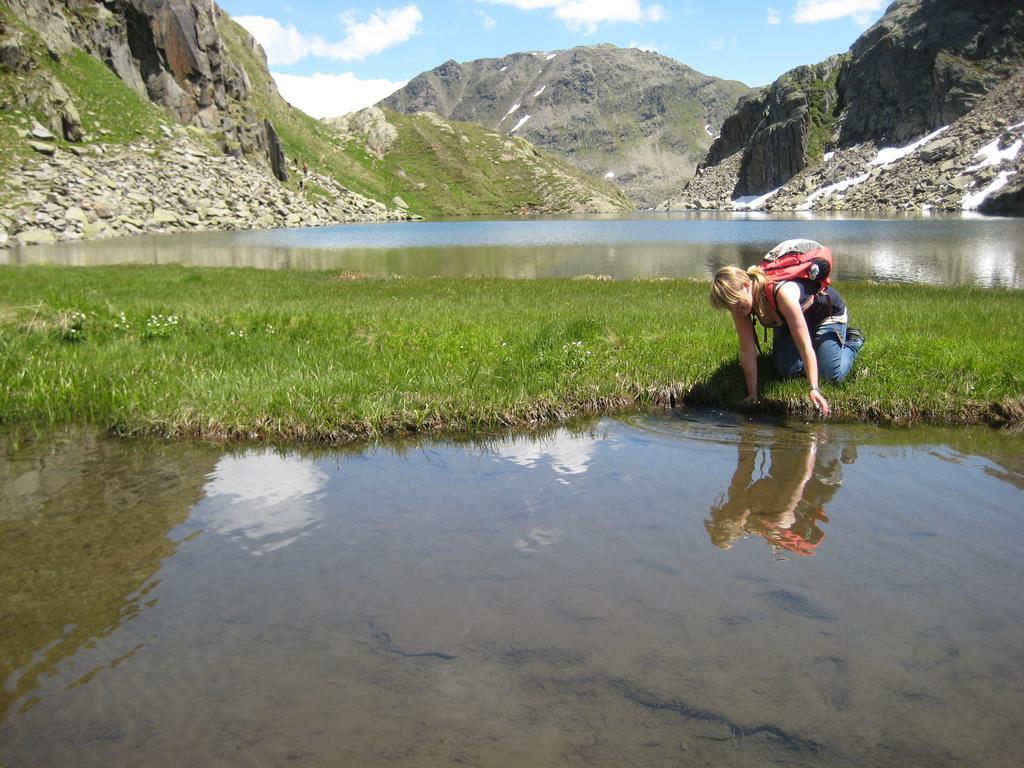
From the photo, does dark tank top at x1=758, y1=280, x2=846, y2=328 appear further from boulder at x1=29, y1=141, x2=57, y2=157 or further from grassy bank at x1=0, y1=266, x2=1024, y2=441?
boulder at x1=29, y1=141, x2=57, y2=157

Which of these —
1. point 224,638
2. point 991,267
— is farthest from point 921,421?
point 991,267

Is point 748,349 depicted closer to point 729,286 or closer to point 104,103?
point 729,286

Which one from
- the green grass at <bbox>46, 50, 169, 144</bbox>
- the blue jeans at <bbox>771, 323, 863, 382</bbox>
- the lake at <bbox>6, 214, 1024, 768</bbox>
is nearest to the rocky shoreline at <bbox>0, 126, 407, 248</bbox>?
the green grass at <bbox>46, 50, 169, 144</bbox>

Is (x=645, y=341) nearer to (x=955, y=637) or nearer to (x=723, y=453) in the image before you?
(x=723, y=453)

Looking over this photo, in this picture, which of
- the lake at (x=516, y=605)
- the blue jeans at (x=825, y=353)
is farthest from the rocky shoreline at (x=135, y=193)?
the blue jeans at (x=825, y=353)

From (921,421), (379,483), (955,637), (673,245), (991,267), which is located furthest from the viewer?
(673,245)

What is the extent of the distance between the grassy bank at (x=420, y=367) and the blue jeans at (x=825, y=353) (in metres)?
0.31

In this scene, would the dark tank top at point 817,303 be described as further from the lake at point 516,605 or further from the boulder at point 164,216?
the boulder at point 164,216

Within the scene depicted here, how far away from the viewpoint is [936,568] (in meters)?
5.80

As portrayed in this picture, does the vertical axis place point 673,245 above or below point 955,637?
above

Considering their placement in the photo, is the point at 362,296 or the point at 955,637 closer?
the point at 955,637

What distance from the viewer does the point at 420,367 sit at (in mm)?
12297

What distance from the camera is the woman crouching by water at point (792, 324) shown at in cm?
947

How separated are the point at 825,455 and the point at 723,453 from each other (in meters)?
1.25
